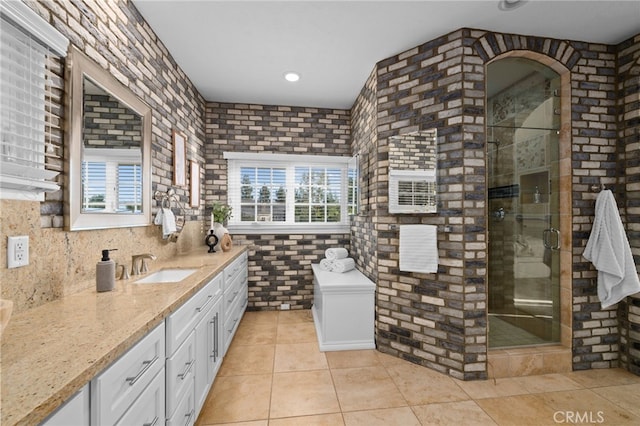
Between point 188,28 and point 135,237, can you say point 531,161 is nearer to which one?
point 188,28

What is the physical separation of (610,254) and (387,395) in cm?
207

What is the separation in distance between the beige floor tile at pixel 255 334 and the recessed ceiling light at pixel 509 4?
3.36 metres

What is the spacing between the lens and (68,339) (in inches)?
34.9

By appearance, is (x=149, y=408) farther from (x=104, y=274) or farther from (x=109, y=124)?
(x=109, y=124)

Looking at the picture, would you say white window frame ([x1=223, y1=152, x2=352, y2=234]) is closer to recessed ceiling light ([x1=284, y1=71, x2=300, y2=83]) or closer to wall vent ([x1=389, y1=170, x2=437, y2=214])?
recessed ceiling light ([x1=284, y1=71, x2=300, y2=83])

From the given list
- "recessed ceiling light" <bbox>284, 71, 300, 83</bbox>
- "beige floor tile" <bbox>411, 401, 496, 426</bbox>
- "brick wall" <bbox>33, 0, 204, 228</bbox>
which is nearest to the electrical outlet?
"brick wall" <bbox>33, 0, 204, 228</bbox>

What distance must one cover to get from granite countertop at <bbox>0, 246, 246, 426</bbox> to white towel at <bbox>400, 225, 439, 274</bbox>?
1.70 metres

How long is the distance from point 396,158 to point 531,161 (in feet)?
4.09

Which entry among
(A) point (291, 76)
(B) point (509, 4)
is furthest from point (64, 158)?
(B) point (509, 4)

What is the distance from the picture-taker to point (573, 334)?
7.40ft

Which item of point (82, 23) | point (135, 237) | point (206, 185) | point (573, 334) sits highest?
point (82, 23)

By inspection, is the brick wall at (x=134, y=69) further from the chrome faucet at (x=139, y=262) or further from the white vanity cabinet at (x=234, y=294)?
the white vanity cabinet at (x=234, y=294)

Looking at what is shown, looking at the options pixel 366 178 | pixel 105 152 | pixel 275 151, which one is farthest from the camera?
pixel 275 151

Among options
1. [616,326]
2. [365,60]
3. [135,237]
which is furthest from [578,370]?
[135,237]
